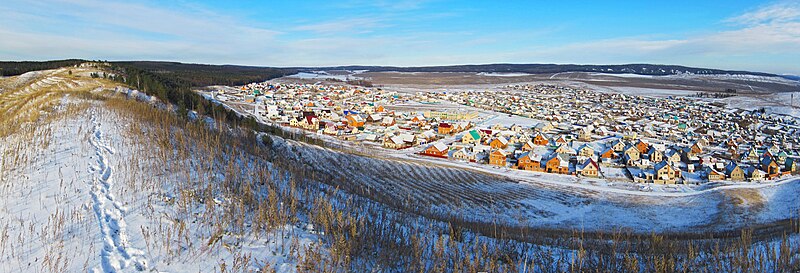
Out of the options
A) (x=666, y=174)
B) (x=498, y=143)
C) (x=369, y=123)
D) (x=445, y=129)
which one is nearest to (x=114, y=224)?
(x=666, y=174)

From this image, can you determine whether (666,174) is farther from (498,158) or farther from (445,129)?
(445,129)

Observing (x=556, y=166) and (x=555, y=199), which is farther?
(x=556, y=166)

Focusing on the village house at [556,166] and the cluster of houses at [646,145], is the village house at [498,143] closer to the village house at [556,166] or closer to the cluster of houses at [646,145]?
the cluster of houses at [646,145]

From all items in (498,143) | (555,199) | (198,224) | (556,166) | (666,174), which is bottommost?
(555,199)

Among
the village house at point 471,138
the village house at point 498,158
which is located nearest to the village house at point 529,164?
the village house at point 498,158

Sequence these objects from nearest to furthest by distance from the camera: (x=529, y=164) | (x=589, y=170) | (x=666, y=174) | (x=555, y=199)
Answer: (x=555, y=199), (x=666, y=174), (x=589, y=170), (x=529, y=164)

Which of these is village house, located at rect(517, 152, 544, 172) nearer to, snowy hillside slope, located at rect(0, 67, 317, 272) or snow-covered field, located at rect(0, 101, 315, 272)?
snowy hillside slope, located at rect(0, 67, 317, 272)

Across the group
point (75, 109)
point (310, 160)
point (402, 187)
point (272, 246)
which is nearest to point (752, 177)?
point (402, 187)

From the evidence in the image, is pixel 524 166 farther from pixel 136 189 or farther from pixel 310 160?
pixel 136 189
